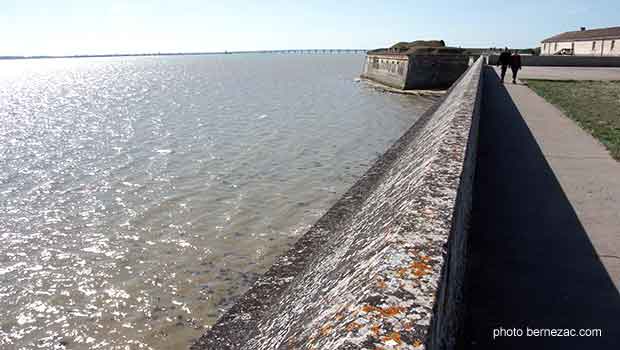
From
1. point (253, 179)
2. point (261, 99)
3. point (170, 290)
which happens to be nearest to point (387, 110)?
point (261, 99)

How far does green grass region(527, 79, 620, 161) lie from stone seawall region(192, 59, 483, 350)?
5.87 metres

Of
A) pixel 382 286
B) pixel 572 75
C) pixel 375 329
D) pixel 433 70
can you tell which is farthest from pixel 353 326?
pixel 433 70

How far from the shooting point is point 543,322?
298cm

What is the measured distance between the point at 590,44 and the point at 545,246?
6105cm

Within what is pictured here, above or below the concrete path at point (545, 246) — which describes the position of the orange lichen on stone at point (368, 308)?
above

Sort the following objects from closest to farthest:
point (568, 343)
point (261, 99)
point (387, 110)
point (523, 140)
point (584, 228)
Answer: point (568, 343)
point (584, 228)
point (523, 140)
point (387, 110)
point (261, 99)

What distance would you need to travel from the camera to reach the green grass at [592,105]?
354 inches

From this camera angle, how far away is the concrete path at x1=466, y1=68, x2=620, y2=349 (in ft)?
9.74

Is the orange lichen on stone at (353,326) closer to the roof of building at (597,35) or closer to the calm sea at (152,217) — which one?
the calm sea at (152,217)

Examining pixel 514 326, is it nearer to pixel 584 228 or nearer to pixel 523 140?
pixel 584 228

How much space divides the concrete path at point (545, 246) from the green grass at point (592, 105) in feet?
4.07

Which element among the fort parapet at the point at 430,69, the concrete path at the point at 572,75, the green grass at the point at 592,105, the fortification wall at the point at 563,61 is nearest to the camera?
the green grass at the point at 592,105

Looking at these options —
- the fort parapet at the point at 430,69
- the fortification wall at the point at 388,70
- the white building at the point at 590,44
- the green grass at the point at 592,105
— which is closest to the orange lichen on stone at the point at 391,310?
the green grass at the point at 592,105

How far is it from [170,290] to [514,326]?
510 cm
